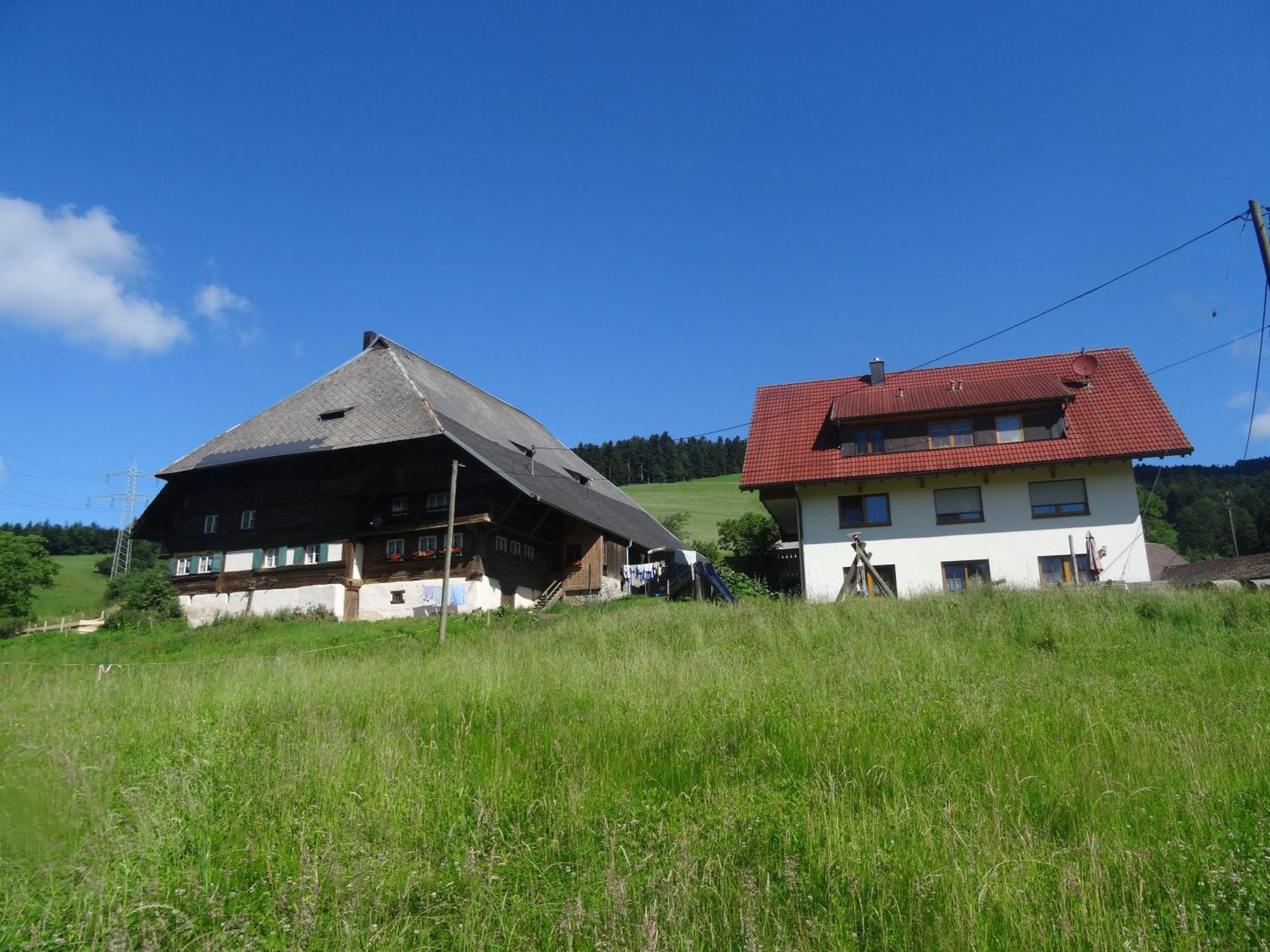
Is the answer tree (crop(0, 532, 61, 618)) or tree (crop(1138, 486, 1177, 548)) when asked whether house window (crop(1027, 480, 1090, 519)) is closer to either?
tree (crop(1138, 486, 1177, 548))

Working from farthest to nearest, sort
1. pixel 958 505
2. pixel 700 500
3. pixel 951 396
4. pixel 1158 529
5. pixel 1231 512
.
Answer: pixel 700 500 → pixel 1231 512 → pixel 1158 529 → pixel 951 396 → pixel 958 505

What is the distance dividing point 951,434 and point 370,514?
21734 millimetres

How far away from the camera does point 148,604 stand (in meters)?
31.3

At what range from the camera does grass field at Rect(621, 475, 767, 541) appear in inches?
2793

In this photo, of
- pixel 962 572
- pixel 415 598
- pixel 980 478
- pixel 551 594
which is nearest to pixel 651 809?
pixel 962 572

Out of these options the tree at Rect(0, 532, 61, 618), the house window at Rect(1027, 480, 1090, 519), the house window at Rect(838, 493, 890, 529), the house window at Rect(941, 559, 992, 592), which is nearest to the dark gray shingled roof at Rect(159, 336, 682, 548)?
the house window at Rect(838, 493, 890, 529)

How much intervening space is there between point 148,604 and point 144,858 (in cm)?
3165

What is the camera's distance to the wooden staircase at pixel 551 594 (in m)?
33.3

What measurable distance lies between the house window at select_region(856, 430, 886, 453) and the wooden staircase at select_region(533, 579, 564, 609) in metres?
13.8

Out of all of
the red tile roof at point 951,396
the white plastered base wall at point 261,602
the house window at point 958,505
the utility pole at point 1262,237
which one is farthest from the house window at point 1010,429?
the white plastered base wall at point 261,602

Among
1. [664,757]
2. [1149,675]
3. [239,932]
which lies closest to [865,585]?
[1149,675]

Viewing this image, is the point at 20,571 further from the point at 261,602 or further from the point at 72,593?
the point at 261,602

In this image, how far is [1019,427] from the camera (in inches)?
1038

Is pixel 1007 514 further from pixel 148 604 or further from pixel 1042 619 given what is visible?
pixel 148 604
